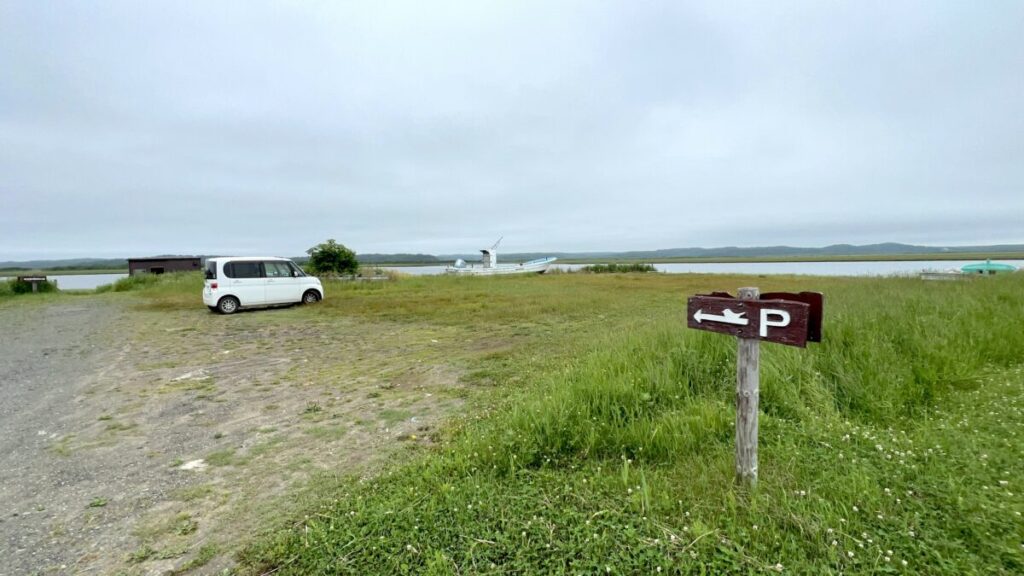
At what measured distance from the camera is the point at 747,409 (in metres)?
2.25

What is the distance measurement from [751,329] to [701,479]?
91 cm

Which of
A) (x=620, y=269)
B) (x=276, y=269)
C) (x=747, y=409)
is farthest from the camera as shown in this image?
(x=620, y=269)

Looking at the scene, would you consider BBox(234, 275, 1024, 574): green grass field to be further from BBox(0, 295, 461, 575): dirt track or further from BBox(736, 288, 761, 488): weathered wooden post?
BBox(0, 295, 461, 575): dirt track

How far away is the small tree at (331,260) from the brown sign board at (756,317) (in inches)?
1024

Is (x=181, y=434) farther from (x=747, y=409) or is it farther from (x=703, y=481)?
(x=747, y=409)

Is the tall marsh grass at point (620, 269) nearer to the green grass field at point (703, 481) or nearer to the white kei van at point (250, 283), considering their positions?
the white kei van at point (250, 283)

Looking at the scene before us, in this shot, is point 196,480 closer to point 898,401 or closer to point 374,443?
point 374,443

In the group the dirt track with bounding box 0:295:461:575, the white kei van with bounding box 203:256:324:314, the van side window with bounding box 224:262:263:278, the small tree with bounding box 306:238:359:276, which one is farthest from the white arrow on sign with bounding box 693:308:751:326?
the small tree with bounding box 306:238:359:276

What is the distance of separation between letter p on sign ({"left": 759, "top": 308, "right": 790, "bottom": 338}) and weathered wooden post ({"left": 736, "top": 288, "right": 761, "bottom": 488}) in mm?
104

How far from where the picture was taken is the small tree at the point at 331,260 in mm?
25562

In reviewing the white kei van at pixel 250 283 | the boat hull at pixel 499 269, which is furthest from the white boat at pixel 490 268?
the white kei van at pixel 250 283

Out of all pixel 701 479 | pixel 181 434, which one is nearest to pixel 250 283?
pixel 181 434

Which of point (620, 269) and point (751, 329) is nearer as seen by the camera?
point (751, 329)

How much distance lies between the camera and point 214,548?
85.4 inches
